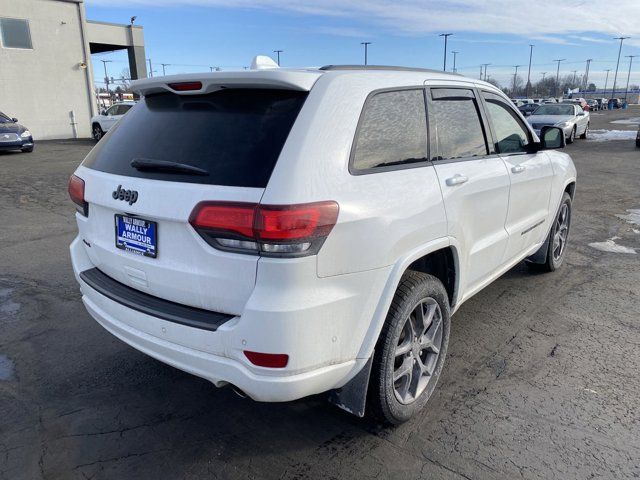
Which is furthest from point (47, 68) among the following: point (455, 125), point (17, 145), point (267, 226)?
point (267, 226)

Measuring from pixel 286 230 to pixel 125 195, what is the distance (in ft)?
3.22

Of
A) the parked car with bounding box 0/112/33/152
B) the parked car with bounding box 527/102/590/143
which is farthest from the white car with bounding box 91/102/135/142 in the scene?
the parked car with bounding box 527/102/590/143

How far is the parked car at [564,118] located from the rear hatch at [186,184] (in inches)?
775

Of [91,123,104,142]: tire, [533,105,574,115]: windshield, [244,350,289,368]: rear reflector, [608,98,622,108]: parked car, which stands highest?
[244,350,289,368]: rear reflector

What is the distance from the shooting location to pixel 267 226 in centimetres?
211

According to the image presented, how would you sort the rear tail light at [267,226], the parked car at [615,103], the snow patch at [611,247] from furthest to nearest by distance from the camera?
the parked car at [615,103], the snow patch at [611,247], the rear tail light at [267,226]

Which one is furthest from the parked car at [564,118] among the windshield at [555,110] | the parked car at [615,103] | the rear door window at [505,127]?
the parked car at [615,103]

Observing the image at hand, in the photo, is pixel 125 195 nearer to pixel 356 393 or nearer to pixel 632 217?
pixel 356 393

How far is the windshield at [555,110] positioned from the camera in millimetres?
21828

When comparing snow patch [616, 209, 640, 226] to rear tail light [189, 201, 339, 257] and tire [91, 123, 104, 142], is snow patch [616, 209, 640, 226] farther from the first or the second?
tire [91, 123, 104, 142]

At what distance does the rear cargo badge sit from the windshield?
73.9 ft

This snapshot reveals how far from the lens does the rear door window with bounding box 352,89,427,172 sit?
251 cm

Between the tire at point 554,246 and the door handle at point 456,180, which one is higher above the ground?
the door handle at point 456,180

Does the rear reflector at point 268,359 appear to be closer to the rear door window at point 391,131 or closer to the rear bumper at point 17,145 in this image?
the rear door window at point 391,131
